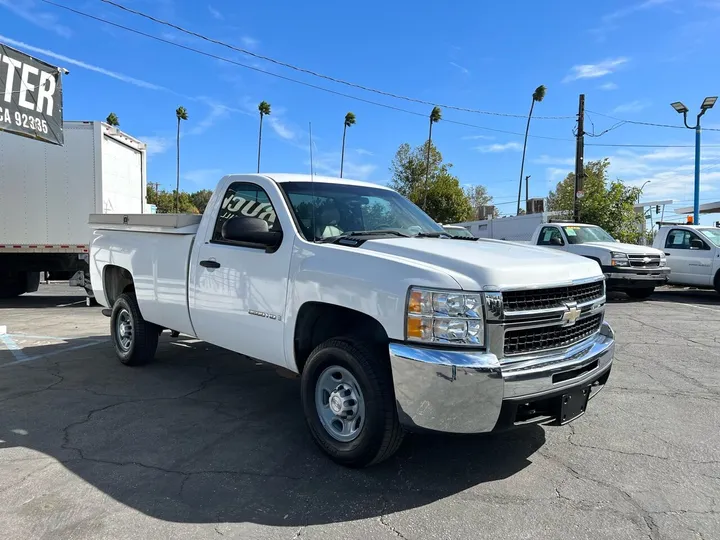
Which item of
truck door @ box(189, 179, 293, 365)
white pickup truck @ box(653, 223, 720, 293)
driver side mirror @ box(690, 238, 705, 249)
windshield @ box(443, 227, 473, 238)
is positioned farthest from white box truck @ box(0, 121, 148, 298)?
driver side mirror @ box(690, 238, 705, 249)

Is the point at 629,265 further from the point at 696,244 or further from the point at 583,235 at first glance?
the point at 696,244

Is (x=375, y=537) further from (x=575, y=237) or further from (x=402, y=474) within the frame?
(x=575, y=237)

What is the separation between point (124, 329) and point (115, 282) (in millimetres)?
712

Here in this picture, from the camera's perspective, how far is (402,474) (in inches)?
137

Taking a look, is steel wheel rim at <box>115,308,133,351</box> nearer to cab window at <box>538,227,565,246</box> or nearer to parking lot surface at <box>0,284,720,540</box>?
parking lot surface at <box>0,284,720,540</box>

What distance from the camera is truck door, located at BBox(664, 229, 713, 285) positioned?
13.6 metres

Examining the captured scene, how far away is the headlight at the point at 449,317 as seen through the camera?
9.89 feet

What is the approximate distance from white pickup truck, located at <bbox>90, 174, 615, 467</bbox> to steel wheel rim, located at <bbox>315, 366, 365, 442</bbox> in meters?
0.01

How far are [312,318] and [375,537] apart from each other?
1550 mm

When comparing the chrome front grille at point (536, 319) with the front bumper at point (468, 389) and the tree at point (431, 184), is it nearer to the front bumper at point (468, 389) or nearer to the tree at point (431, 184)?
the front bumper at point (468, 389)

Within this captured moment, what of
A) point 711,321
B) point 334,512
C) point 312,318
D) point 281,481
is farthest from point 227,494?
point 711,321

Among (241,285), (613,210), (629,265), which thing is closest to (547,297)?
(241,285)

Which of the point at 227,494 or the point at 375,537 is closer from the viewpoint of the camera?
the point at 375,537

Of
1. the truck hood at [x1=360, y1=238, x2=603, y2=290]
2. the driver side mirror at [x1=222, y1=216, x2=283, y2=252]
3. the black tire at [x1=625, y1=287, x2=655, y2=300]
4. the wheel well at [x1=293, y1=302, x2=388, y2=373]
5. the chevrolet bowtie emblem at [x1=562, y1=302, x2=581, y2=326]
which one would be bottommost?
the black tire at [x1=625, y1=287, x2=655, y2=300]
